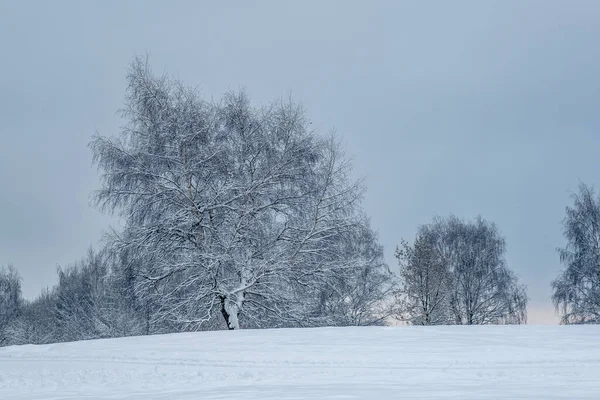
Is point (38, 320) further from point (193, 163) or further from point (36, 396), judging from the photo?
point (36, 396)

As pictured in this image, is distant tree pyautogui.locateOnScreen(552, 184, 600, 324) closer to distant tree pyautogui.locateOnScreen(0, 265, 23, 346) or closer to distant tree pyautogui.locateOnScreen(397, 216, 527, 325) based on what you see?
distant tree pyautogui.locateOnScreen(397, 216, 527, 325)

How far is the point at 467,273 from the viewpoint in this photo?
38500mm

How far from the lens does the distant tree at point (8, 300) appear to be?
5056 centimetres

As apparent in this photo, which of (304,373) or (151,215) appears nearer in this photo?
(304,373)

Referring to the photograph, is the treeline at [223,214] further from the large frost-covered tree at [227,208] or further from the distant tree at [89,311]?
the distant tree at [89,311]

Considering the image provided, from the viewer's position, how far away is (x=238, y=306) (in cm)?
2120

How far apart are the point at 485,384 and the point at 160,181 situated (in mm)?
13722

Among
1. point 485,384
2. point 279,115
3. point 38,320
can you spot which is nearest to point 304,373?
point 485,384

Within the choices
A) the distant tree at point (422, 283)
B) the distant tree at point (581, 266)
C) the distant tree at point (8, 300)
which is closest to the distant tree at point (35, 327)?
the distant tree at point (8, 300)

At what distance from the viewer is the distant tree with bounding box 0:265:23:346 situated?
50.6 meters

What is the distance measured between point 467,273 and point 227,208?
2159 centimetres

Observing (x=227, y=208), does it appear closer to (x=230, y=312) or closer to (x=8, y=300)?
(x=230, y=312)

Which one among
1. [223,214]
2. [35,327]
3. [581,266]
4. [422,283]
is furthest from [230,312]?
[35,327]

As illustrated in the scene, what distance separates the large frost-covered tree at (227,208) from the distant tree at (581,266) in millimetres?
14477
